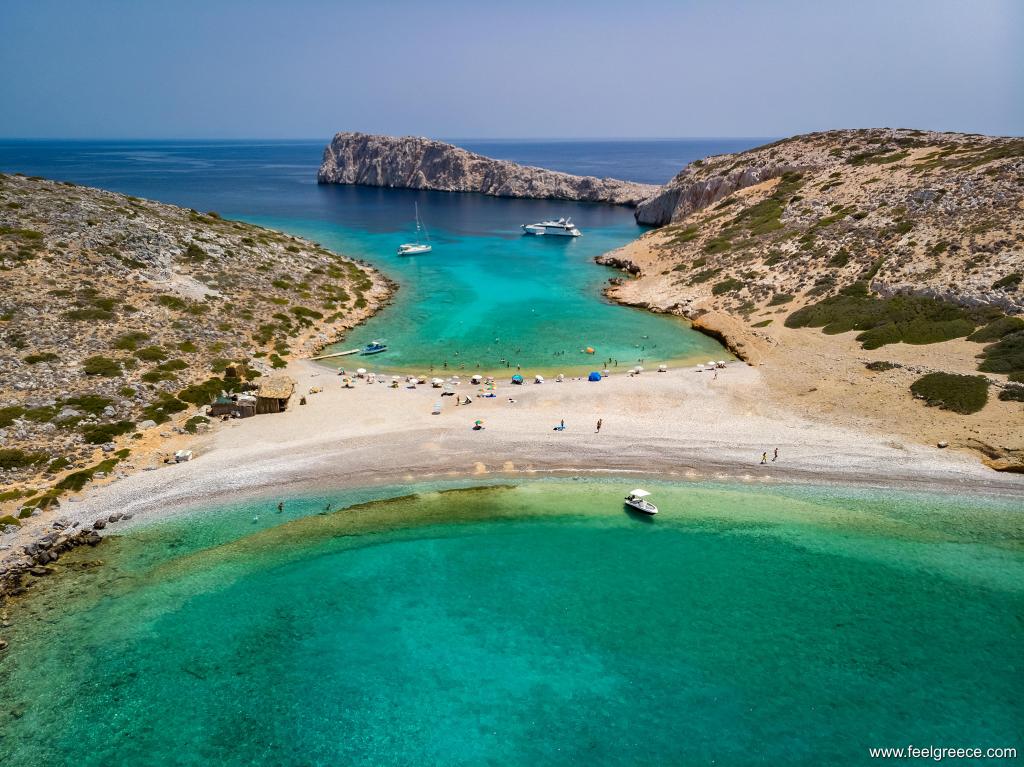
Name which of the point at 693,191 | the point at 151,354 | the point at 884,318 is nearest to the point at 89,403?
the point at 151,354

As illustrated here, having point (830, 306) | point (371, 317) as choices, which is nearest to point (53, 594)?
point (371, 317)

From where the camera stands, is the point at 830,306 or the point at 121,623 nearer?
the point at 121,623

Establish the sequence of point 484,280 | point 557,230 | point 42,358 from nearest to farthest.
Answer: point 42,358 < point 484,280 < point 557,230

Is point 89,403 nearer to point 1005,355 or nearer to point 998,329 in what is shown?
point 1005,355

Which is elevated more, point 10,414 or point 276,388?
point 276,388

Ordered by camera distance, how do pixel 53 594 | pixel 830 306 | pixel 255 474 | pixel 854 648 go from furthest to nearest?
pixel 830 306 → pixel 255 474 → pixel 53 594 → pixel 854 648

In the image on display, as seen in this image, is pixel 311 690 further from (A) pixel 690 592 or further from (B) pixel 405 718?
(A) pixel 690 592

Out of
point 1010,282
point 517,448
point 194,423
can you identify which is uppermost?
point 1010,282
